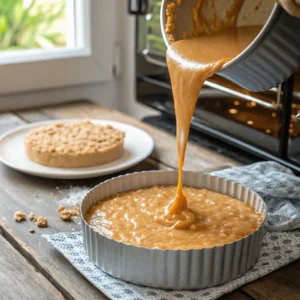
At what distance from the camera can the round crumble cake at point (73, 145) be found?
1.33 meters

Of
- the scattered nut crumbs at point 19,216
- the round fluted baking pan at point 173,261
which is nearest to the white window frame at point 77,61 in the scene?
the scattered nut crumbs at point 19,216

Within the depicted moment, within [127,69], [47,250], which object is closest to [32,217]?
[47,250]

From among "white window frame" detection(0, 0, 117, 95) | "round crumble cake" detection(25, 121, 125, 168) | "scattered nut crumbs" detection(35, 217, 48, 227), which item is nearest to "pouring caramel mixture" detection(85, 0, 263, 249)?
"scattered nut crumbs" detection(35, 217, 48, 227)

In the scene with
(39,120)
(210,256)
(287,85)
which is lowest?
(39,120)

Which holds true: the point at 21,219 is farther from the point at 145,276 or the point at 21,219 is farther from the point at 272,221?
the point at 272,221

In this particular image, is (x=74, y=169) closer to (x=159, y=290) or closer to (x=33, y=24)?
(x=159, y=290)

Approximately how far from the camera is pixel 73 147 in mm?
1354

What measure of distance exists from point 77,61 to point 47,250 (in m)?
1.05

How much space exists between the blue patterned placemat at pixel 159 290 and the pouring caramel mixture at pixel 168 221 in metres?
0.05

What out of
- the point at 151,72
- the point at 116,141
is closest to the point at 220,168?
the point at 116,141

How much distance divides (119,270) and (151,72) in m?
0.88

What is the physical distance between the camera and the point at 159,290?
91 cm

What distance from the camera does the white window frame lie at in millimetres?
1900

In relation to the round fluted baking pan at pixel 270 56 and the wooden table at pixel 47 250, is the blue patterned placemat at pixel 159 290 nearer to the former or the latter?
the wooden table at pixel 47 250
